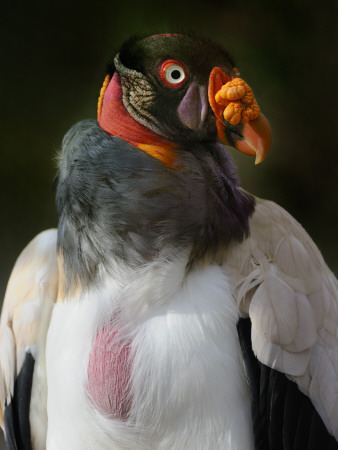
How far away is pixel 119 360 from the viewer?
109 cm

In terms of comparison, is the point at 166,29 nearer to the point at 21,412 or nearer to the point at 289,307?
the point at 289,307

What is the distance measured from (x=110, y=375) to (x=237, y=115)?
521 mm

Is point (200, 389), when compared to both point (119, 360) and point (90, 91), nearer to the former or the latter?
point (119, 360)

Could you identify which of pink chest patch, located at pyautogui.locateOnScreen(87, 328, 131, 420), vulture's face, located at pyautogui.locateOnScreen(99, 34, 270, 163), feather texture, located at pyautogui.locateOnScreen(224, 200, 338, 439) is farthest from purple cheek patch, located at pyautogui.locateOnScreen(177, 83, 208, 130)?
pink chest patch, located at pyautogui.locateOnScreen(87, 328, 131, 420)

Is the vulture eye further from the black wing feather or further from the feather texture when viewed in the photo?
the black wing feather

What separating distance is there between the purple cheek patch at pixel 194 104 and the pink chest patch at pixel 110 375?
1.37 feet

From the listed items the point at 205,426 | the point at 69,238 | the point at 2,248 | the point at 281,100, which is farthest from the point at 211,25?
the point at 205,426

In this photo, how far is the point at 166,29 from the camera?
1.52 m

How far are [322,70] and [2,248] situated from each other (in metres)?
1.10

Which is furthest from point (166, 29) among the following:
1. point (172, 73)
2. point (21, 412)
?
point (21, 412)

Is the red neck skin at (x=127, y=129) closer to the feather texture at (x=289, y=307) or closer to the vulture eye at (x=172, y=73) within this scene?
the vulture eye at (x=172, y=73)

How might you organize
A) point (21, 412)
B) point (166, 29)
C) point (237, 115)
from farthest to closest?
1. point (166, 29)
2. point (21, 412)
3. point (237, 115)

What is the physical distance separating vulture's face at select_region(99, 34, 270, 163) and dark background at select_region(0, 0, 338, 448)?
47 centimetres

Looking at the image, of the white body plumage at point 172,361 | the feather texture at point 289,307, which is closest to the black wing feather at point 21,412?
the white body plumage at point 172,361
